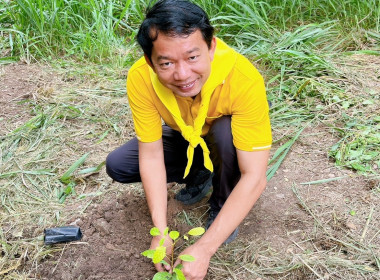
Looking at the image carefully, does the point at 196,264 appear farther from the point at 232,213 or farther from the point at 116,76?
the point at 116,76

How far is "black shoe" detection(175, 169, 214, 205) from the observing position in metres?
2.21

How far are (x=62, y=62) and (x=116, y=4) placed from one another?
76 cm

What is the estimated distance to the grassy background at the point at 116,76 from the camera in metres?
2.38

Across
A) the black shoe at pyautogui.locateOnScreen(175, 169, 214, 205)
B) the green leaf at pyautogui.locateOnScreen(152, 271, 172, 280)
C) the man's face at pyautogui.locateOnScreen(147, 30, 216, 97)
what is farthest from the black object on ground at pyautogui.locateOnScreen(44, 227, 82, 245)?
the man's face at pyautogui.locateOnScreen(147, 30, 216, 97)

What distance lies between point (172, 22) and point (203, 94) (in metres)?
0.32

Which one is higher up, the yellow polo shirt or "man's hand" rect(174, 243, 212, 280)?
the yellow polo shirt

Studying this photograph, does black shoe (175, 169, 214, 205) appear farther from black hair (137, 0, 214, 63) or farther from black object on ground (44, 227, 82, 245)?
black hair (137, 0, 214, 63)

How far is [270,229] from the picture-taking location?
6.57 ft

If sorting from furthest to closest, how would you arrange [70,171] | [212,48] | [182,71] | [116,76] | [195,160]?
[116,76] < [70,171] < [195,160] < [212,48] < [182,71]

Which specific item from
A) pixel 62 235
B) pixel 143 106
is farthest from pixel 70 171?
pixel 143 106

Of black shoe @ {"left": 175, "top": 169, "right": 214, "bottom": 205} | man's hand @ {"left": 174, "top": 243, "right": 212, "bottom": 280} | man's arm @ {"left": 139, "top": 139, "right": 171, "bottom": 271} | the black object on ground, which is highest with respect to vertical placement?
man's arm @ {"left": 139, "top": 139, "right": 171, "bottom": 271}

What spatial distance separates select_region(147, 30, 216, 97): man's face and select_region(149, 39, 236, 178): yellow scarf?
0.04 m

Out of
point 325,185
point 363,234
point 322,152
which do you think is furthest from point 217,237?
point 322,152

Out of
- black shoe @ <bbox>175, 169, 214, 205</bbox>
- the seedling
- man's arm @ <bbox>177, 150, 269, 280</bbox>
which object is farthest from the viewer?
black shoe @ <bbox>175, 169, 214, 205</bbox>
